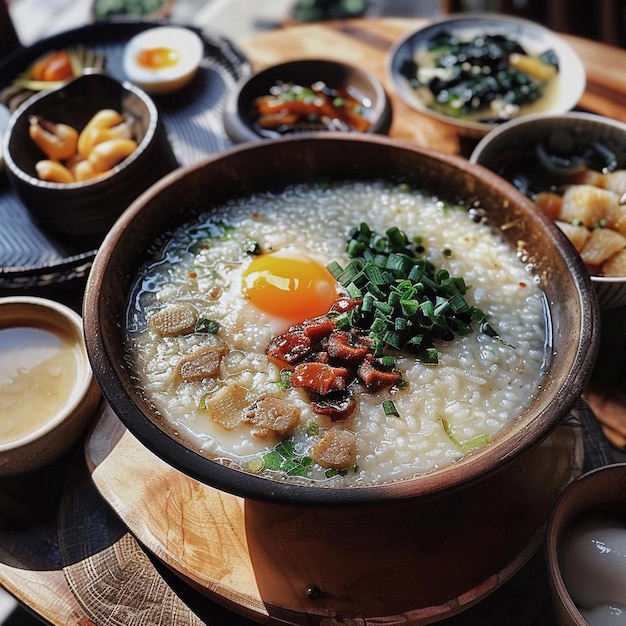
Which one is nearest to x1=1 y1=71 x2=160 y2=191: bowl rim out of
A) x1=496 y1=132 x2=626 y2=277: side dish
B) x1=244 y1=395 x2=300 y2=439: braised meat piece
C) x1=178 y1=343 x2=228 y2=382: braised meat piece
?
x1=178 y1=343 x2=228 y2=382: braised meat piece

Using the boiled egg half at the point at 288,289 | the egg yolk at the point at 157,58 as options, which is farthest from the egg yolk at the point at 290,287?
the egg yolk at the point at 157,58

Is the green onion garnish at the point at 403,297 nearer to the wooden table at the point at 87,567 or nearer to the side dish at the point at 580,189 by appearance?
the side dish at the point at 580,189

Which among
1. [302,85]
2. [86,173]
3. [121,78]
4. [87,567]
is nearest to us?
[87,567]

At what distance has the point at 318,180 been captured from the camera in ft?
8.39

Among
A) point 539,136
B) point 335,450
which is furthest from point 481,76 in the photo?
point 335,450

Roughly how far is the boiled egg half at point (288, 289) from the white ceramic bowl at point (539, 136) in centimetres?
87

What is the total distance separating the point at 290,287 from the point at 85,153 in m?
1.45

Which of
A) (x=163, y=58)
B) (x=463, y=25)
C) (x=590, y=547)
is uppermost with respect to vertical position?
(x=163, y=58)

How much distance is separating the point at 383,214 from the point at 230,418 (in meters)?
1.00

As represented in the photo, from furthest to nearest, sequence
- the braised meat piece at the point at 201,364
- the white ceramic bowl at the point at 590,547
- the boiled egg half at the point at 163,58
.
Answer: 1. the boiled egg half at the point at 163,58
2. the braised meat piece at the point at 201,364
3. the white ceramic bowl at the point at 590,547

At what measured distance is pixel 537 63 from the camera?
3324 mm

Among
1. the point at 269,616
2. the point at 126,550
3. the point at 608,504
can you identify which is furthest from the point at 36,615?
the point at 608,504

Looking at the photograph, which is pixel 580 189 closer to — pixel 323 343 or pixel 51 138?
pixel 323 343

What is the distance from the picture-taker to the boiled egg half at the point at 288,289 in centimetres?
216
